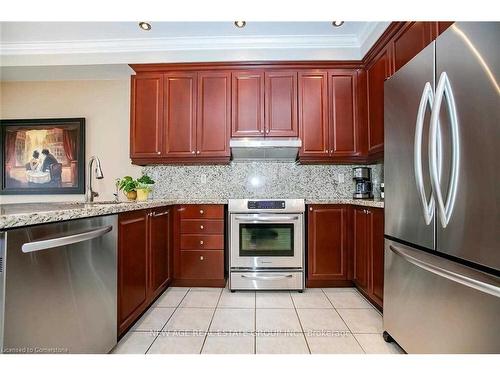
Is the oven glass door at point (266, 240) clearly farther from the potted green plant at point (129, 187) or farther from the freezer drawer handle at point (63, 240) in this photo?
the freezer drawer handle at point (63, 240)

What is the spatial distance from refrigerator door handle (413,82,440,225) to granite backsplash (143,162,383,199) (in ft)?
6.27

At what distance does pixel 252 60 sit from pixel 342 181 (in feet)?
5.97

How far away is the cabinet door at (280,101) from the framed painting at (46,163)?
247 centimetres

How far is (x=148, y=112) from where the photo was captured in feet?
9.61

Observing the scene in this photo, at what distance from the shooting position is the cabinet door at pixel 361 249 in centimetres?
226

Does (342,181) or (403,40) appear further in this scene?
(342,181)

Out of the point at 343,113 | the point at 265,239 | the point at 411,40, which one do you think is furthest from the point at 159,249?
the point at 411,40

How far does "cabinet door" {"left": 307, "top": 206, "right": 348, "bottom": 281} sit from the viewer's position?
260 centimetres

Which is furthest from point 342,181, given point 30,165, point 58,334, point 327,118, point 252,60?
point 30,165

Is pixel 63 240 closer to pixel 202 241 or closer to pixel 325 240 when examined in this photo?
pixel 202 241

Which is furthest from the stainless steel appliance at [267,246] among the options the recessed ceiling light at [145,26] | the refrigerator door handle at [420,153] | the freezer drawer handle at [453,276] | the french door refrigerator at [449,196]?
the recessed ceiling light at [145,26]
